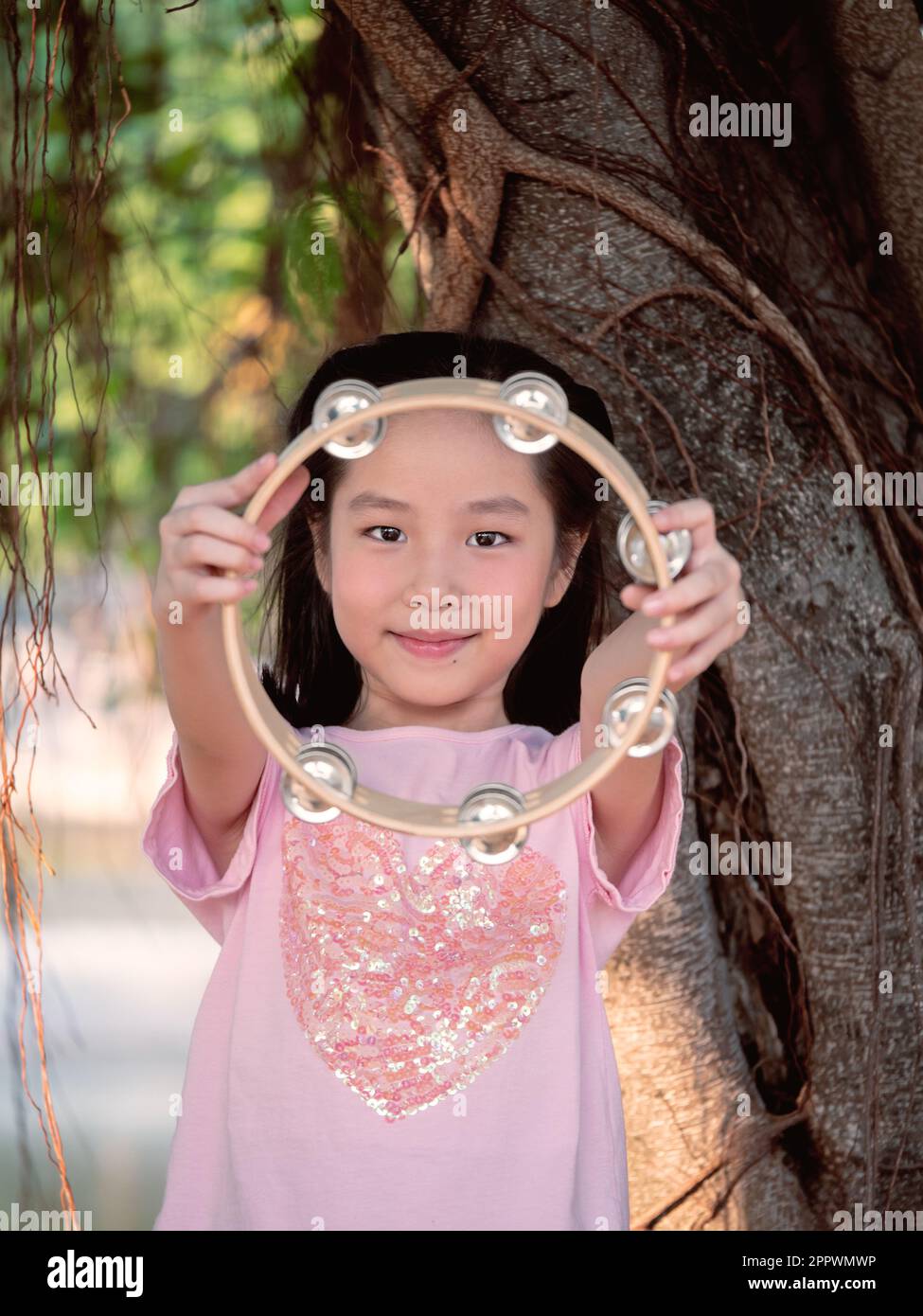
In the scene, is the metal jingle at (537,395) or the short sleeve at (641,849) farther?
the short sleeve at (641,849)

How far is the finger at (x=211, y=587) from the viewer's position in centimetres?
114

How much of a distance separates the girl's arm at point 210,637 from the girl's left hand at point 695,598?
29cm

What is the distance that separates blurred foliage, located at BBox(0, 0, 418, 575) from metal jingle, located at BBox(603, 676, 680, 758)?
2.61 feet

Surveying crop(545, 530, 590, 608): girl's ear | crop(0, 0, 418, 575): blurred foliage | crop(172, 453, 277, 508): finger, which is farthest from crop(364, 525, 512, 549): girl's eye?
crop(0, 0, 418, 575): blurred foliage

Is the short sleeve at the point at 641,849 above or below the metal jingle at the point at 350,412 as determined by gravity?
below

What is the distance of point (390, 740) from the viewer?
57.3 inches

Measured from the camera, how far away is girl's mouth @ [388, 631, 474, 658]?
140cm

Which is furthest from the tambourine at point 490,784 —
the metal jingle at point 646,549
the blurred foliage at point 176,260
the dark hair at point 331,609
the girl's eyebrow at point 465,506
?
the blurred foliage at point 176,260

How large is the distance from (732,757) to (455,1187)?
77cm

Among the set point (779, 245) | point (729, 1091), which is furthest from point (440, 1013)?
point (779, 245)

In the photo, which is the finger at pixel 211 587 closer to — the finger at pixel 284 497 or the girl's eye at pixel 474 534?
the finger at pixel 284 497

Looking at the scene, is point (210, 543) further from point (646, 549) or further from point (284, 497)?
point (646, 549)

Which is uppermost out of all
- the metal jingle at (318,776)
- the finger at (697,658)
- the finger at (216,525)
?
the finger at (216,525)
